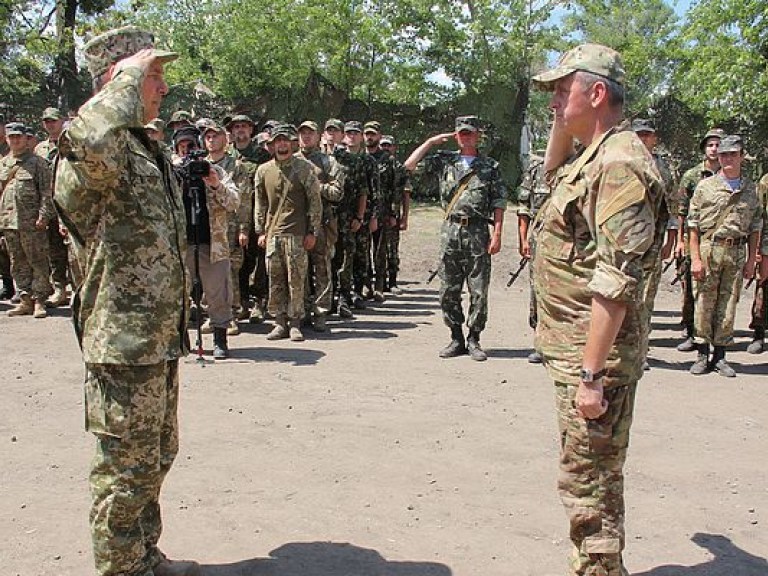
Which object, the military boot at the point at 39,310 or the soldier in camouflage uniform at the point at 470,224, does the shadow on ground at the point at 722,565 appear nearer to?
the soldier in camouflage uniform at the point at 470,224

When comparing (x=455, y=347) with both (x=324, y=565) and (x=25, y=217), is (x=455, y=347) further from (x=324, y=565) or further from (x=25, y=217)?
(x=25, y=217)

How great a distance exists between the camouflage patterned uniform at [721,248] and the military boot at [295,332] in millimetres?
3924

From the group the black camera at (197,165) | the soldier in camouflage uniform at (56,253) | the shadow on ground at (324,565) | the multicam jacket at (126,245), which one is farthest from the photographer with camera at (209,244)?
the multicam jacket at (126,245)

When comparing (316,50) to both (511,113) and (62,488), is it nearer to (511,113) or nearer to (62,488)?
(511,113)

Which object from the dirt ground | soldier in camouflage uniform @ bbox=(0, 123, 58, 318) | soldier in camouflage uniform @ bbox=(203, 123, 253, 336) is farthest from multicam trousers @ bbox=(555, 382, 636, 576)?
soldier in camouflage uniform @ bbox=(0, 123, 58, 318)

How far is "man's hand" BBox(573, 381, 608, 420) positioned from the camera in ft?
9.03

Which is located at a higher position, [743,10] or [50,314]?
[743,10]

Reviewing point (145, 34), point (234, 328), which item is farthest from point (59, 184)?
point (234, 328)

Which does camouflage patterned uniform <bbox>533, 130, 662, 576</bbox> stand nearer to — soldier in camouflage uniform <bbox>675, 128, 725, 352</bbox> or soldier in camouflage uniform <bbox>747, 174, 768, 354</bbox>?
soldier in camouflage uniform <bbox>675, 128, 725, 352</bbox>

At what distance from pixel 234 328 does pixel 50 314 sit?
2.63 meters

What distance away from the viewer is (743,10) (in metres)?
18.9

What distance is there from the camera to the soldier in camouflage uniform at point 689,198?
26.8 feet

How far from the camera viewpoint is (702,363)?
7.37 m

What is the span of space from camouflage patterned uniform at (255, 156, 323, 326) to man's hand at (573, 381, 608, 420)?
5.65 m
